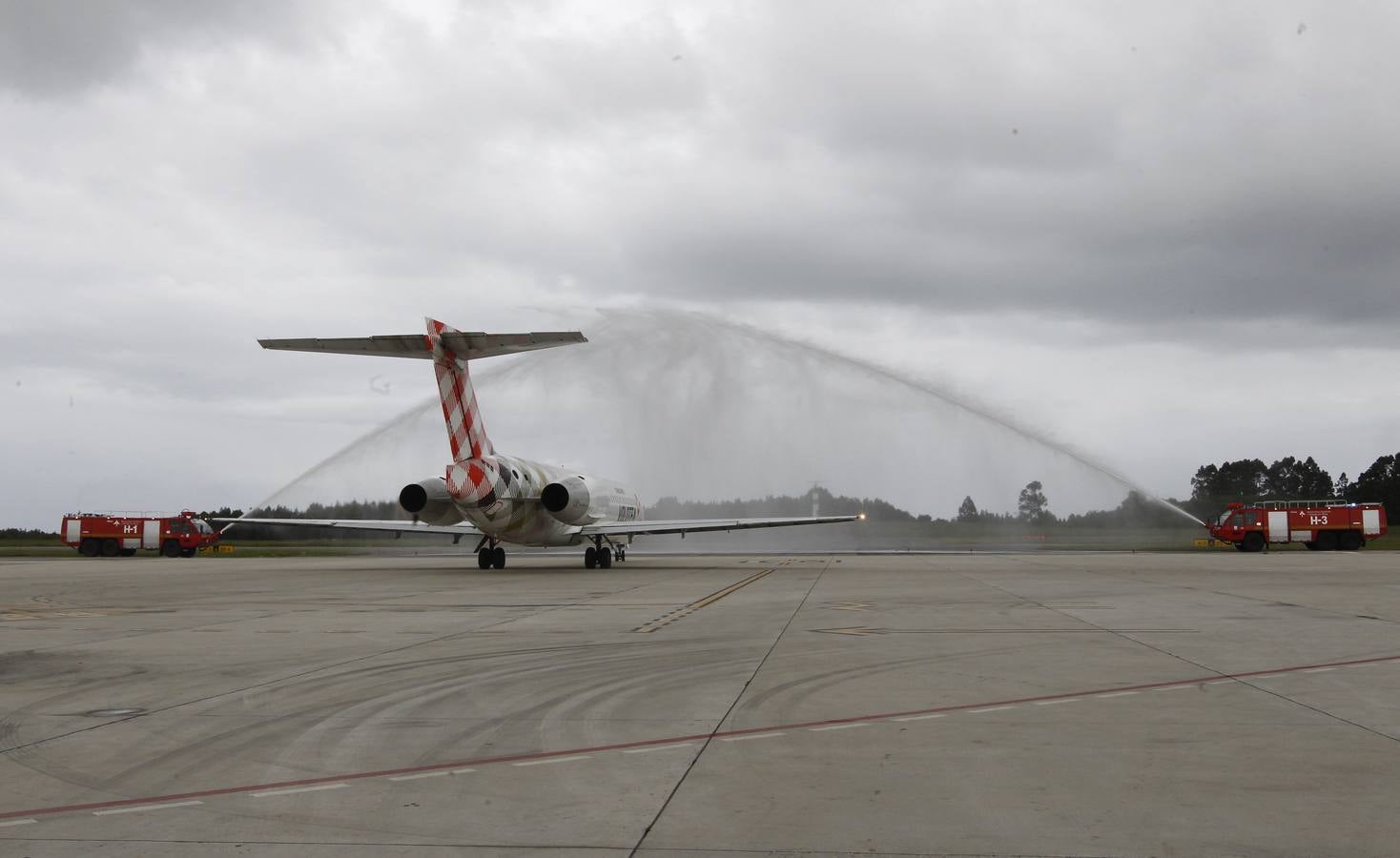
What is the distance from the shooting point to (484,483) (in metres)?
32.9

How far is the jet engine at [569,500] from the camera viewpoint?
35812 millimetres

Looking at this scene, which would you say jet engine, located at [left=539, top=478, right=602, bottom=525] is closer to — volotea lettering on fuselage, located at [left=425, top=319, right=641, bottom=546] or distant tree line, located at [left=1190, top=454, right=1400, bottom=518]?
volotea lettering on fuselage, located at [left=425, top=319, right=641, bottom=546]

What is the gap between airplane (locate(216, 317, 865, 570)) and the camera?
105 ft

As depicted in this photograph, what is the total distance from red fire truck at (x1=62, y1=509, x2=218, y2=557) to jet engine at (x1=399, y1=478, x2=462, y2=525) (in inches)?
1350

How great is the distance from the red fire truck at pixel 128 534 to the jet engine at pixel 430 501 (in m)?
34.3

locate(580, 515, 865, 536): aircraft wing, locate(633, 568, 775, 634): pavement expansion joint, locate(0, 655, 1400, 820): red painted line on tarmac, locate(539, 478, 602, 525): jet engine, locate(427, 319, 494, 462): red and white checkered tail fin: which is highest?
locate(427, 319, 494, 462): red and white checkered tail fin

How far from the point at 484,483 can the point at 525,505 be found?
3715mm

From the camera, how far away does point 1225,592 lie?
2489 cm

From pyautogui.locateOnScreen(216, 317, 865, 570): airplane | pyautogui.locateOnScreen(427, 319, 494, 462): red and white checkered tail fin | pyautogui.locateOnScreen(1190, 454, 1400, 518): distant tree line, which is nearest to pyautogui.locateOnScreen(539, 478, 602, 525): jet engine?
pyautogui.locateOnScreen(216, 317, 865, 570): airplane

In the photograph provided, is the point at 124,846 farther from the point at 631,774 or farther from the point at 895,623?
the point at 895,623

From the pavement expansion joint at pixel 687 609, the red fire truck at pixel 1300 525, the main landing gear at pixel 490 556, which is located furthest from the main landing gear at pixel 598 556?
the red fire truck at pixel 1300 525

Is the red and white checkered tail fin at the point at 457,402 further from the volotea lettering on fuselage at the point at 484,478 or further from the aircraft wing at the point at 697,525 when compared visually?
the aircraft wing at the point at 697,525

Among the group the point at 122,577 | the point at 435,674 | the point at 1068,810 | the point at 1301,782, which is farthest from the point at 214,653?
the point at 122,577

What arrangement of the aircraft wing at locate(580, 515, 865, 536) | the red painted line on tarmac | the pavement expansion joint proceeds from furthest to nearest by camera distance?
1. the aircraft wing at locate(580, 515, 865, 536)
2. the pavement expansion joint
3. the red painted line on tarmac
